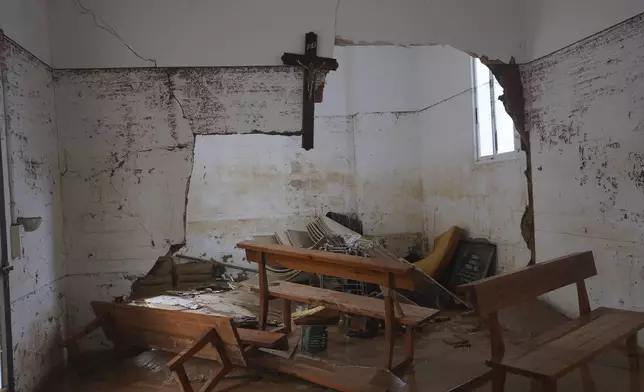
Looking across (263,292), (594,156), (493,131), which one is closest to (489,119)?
(493,131)

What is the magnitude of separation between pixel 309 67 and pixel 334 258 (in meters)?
1.67

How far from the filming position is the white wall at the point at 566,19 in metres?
3.76

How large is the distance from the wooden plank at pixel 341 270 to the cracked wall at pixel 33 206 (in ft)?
5.37

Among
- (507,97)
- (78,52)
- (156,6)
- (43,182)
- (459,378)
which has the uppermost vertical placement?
(156,6)

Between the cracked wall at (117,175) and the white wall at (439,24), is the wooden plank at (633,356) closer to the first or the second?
the white wall at (439,24)

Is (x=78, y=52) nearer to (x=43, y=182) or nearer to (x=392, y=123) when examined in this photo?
(x=43, y=182)

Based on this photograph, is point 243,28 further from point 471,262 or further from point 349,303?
point 471,262

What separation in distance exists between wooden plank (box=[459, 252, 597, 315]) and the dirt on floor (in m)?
0.40

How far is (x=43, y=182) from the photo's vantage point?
3.84 meters

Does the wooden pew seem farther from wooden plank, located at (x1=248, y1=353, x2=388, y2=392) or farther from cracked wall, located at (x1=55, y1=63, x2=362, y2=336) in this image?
cracked wall, located at (x1=55, y1=63, x2=362, y2=336)

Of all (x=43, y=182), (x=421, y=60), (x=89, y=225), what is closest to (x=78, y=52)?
(x=43, y=182)

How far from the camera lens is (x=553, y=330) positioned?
3.18m

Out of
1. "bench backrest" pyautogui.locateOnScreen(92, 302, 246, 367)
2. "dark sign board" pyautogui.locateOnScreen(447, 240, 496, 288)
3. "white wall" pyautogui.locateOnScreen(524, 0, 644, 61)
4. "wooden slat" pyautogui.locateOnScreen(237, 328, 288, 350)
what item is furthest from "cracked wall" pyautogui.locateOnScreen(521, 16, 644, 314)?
"bench backrest" pyautogui.locateOnScreen(92, 302, 246, 367)

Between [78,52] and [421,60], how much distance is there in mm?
4817
